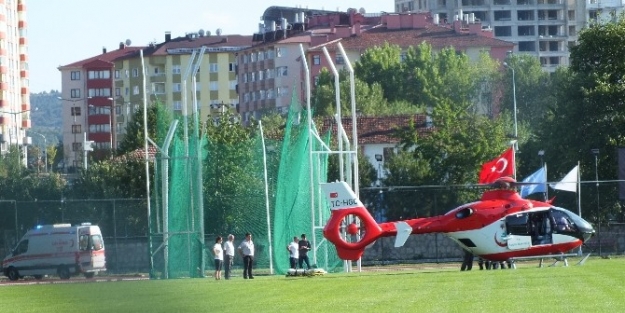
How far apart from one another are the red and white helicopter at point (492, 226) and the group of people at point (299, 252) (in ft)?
6.89

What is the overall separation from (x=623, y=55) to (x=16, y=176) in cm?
3472

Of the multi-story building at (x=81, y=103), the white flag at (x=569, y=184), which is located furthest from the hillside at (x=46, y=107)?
the white flag at (x=569, y=184)

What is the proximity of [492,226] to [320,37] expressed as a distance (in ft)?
380

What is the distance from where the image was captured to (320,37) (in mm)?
157375

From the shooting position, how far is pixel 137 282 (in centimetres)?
567

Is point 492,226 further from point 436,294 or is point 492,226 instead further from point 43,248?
point 43,248

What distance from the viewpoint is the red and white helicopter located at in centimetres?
4166

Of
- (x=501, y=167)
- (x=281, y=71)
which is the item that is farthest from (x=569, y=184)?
(x=281, y=71)

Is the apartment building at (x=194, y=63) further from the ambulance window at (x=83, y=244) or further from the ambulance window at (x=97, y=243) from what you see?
the ambulance window at (x=83, y=244)

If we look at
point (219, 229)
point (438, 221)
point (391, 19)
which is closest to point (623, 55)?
point (219, 229)

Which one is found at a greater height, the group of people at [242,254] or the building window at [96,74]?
the building window at [96,74]

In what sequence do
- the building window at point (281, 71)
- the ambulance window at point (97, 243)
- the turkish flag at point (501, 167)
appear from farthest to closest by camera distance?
1. the building window at point (281, 71)
2. the turkish flag at point (501, 167)
3. the ambulance window at point (97, 243)

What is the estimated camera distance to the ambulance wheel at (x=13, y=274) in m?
52.1

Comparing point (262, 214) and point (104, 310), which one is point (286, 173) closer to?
point (262, 214)
